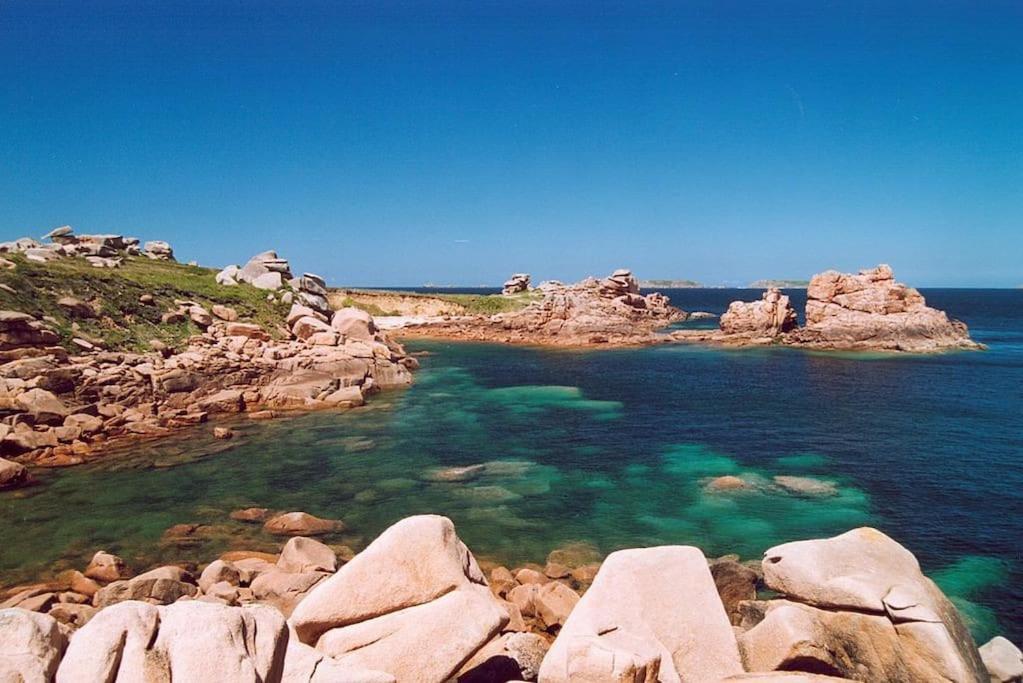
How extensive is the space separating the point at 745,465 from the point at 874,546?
57.9ft

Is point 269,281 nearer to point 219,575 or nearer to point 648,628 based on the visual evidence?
point 219,575

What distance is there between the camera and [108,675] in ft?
21.5

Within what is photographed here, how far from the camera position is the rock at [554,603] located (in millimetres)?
14070

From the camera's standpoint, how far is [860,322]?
7688 cm

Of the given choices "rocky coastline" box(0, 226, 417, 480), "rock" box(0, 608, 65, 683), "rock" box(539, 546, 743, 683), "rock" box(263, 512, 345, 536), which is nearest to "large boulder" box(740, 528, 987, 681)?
"rock" box(539, 546, 743, 683)

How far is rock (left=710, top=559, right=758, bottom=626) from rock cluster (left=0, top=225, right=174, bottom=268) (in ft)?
160

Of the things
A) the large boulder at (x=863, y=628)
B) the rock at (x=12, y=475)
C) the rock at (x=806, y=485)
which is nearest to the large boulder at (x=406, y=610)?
the large boulder at (x=863, y=628)

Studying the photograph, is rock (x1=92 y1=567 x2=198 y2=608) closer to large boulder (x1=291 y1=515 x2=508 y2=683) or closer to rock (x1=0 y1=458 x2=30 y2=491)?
large boulder (x1=291 y1=515 x2=508 y2=683)

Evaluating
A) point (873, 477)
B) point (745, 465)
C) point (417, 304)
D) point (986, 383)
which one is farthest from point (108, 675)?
point (417, 304)

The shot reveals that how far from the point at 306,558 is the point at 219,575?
2195 millimetres

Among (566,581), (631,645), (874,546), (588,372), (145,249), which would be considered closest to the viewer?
(631,645)

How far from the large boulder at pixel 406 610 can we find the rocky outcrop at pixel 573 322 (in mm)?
72929

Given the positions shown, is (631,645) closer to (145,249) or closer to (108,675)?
(108,675)

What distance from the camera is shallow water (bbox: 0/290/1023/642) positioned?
19656mm
